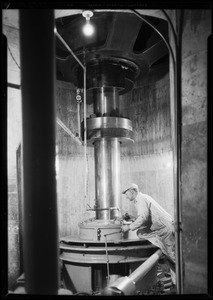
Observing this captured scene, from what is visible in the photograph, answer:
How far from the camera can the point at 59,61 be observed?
5363 millimetres

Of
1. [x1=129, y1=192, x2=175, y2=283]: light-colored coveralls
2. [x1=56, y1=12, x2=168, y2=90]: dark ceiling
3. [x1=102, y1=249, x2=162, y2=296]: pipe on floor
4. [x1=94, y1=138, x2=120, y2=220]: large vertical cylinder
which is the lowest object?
[x1=102, y1=249, x2=162, y2=296]: pipe on floor

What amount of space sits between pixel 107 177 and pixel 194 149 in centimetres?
241

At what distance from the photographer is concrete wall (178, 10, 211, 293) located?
3115 millimetres

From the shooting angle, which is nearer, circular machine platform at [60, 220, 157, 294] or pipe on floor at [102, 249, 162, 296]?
pipe on floor at [102, 249, 162, 296]

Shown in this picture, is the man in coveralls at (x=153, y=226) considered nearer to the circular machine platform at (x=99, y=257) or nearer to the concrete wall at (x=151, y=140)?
the circular machine platform at (x=99, y=257)

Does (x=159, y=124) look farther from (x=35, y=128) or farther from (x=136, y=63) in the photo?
(x=35, y=128)

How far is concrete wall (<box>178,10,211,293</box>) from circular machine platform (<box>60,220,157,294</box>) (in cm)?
152

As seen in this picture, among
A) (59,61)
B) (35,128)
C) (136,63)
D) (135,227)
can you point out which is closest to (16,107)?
(59,61)

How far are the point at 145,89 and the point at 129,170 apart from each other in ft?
6.95

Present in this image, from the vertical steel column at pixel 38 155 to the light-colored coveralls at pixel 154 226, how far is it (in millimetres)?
2551

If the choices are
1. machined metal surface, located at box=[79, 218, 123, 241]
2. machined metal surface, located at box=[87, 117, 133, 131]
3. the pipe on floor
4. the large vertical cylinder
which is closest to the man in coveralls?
machined metal surface, located at box=[79, 218, 123, 241]

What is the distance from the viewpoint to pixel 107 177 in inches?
210

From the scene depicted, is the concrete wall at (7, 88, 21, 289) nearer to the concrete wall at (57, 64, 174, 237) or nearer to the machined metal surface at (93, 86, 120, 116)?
the machined metal surface at (93, 86, 120, 116)

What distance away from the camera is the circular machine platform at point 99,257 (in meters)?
4.53
